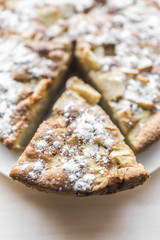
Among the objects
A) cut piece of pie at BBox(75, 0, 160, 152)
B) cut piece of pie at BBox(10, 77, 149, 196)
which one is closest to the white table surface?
cut piece of pie at BBox(10, 77, 149, 196)

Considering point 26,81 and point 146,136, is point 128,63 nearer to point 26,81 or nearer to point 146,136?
point 146,136

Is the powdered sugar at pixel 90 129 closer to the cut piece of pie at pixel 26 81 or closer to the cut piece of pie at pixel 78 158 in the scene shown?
the cut piece of pie at pixel 78 158

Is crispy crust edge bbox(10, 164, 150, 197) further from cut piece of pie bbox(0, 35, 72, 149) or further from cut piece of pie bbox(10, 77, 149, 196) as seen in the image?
cut piece of pie bbox(0, 35, 72, 149)

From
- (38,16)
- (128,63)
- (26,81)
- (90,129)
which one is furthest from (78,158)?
(38,16)

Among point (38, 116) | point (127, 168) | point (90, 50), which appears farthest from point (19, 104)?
point (127, 168)

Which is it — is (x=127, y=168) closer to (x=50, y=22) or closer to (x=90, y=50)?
(x=90, y=50)

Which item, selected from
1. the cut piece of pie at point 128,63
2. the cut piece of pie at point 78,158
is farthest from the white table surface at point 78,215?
the cut piece of pie at point 128,63
